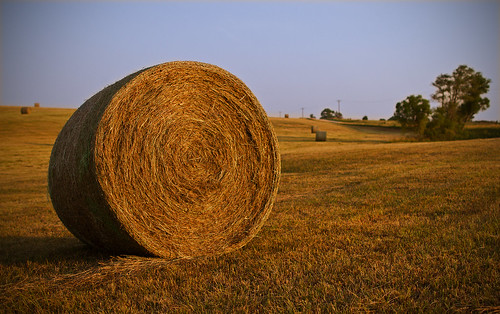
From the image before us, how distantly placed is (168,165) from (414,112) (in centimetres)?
3871

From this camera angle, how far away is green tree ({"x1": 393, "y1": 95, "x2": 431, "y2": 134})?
37688 millimetres

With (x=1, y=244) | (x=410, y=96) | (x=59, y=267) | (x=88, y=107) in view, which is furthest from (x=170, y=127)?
(x=410, y=96)

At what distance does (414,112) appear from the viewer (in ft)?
126

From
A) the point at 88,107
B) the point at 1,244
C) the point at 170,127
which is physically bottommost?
the point at 1,244

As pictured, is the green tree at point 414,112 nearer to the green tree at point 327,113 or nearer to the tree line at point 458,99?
the tree line at point 458,99

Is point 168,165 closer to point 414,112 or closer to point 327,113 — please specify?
point 414,112

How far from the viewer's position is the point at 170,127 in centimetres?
458

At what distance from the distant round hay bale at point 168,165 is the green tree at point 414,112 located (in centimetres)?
3683

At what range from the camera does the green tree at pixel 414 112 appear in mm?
37688

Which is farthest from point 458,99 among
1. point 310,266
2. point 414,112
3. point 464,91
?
point 310,266

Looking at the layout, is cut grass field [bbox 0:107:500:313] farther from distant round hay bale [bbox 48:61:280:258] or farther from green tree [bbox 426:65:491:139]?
green tree [bbox 426:65:491:139]

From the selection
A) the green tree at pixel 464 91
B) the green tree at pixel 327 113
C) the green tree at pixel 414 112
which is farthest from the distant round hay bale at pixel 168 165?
the green tree at pixel 327 113

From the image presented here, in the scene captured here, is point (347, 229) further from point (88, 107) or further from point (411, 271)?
point (88, 107)

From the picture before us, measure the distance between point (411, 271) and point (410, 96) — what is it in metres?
39.0
